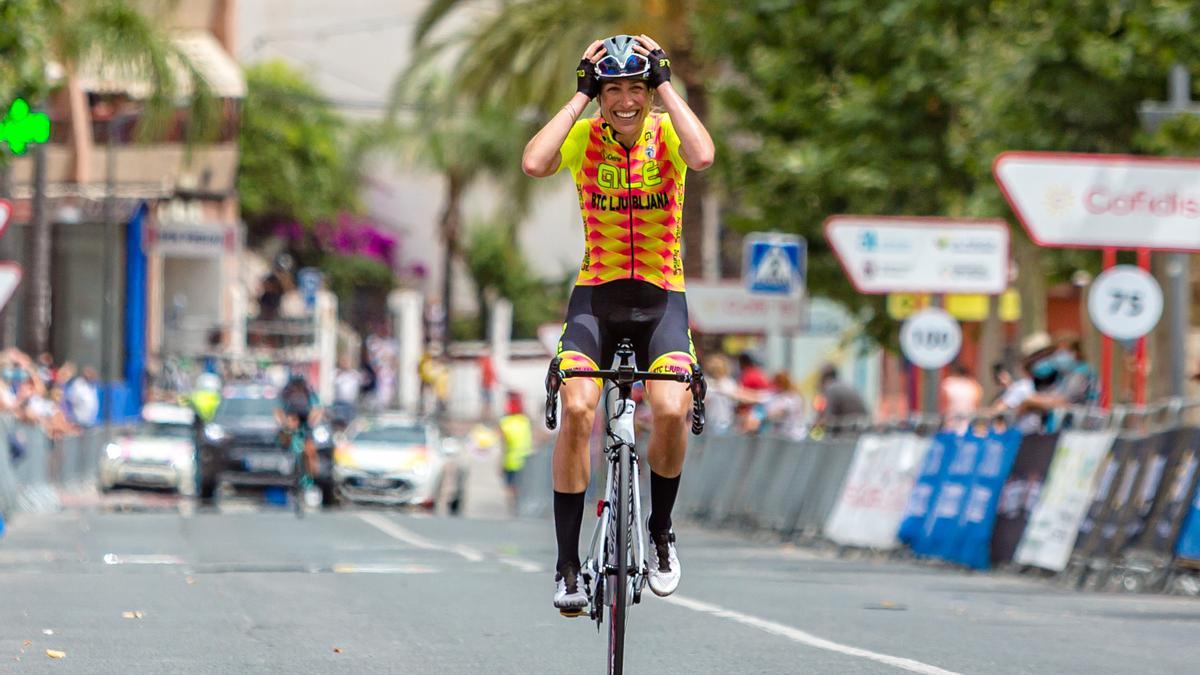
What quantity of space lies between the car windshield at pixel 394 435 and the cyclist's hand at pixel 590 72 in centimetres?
2739

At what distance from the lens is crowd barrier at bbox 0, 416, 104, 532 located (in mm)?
26188

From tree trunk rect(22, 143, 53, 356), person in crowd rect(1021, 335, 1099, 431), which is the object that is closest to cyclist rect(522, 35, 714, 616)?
person in crowd rect(1021, 335, 1099, 431)

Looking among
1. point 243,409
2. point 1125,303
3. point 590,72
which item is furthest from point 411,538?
point 590,72

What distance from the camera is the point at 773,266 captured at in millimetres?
27938

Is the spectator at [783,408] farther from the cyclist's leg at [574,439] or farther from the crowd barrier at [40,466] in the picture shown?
the cyclist's leg at [574,439]

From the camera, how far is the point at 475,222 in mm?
81188

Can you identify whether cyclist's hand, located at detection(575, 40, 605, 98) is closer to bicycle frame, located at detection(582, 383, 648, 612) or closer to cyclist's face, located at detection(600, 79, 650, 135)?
cyclist's face, located at detection(600, 79, 650, 135)

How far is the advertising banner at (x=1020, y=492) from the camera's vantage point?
58.8 ft

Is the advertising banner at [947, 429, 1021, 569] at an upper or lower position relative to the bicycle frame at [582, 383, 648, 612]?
lower

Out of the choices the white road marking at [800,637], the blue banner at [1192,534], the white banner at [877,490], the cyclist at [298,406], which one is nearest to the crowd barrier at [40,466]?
the cyclist at [298,406]

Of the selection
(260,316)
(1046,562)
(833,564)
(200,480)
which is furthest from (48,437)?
(260,316)

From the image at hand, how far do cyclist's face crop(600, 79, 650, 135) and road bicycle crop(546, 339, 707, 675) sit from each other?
0.75 meters

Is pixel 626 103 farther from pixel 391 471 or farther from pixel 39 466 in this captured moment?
pixel 391 471

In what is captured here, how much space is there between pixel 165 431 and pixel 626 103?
93.4 feet
